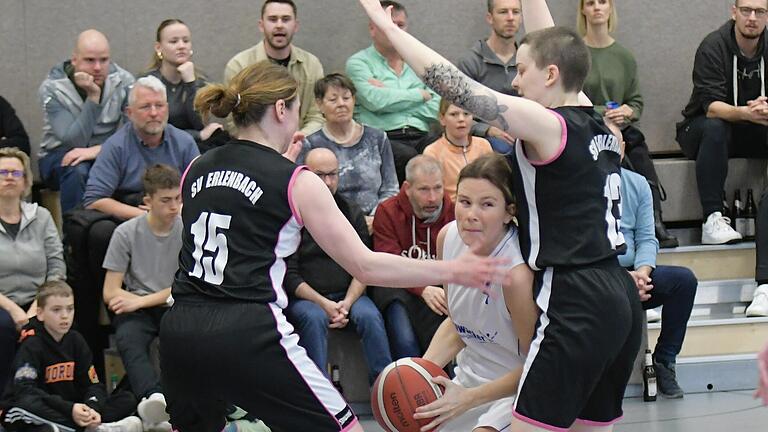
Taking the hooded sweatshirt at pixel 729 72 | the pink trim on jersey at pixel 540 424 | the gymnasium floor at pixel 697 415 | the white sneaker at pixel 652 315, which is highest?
the hooded sweatshirt at pixel 729 72

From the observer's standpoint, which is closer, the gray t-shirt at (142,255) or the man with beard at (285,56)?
the gray t-shirt at (142,255)

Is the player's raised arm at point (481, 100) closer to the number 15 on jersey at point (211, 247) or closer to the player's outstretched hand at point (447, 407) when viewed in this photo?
the number 15 on jersey at point (211, 247)

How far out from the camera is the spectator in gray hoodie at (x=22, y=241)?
700cm

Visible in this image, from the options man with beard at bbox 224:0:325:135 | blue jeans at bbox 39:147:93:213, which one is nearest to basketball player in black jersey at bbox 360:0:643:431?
blue jeans at bbox 39:147:93:213

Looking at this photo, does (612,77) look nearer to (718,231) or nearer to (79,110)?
(718,231)

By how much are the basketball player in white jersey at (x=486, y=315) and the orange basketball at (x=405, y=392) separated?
0.05 m

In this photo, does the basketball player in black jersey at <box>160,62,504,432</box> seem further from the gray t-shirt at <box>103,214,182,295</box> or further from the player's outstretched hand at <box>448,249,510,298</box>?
the gray t-shirt at <box>103,214,182,295</box>

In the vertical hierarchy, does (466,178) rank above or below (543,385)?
above

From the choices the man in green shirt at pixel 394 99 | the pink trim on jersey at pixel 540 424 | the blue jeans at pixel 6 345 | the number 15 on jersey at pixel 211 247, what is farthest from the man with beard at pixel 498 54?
the number 15 on jersey at pixel 211 247

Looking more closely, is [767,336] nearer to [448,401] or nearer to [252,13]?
[448,401]

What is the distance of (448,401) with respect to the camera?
4.28 m

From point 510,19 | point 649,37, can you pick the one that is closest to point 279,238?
point 510,19

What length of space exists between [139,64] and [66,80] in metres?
1.24

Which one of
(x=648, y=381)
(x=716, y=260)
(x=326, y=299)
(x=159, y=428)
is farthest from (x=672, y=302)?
(x=159, y=428)
